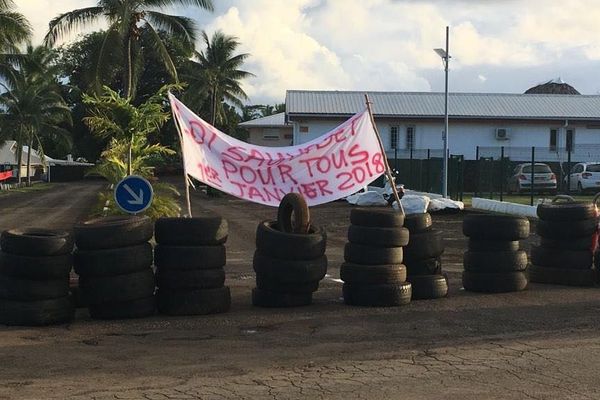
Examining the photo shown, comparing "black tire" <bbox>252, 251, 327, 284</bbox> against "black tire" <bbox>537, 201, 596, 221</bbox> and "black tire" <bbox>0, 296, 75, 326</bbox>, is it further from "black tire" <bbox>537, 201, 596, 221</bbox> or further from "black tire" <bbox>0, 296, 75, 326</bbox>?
"black tire" <bbox>537, 201, 596, 221</bbox>

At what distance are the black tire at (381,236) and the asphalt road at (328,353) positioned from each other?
0.82 m

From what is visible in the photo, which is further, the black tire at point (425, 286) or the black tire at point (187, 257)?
the black tire at point (425, 286)

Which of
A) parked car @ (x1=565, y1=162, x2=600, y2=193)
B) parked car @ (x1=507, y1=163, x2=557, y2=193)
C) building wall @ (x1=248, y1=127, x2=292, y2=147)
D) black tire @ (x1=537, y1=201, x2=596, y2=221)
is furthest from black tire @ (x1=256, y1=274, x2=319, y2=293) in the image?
building wall @ (x1=248, y1=127, x2=292, y2=147)

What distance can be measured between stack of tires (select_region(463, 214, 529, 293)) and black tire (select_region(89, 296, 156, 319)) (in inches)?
183

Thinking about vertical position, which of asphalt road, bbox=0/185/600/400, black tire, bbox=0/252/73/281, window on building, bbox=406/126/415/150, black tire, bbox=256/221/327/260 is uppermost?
window on building, bbox=406/126/415/150

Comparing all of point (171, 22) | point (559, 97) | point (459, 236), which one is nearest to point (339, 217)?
point (459, 236)

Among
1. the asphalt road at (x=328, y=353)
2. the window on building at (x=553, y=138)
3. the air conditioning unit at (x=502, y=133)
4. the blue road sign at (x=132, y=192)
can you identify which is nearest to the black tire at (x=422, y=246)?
the asphalt road at (x=328, y=353)

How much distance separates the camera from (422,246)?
10055 millimetres

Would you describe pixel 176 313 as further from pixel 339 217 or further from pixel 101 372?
pixel 339 217

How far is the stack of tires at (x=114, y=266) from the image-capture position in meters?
8.72

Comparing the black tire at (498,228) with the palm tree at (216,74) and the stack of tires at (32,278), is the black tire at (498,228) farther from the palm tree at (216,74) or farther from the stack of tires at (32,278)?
the palm tree at (216,74)

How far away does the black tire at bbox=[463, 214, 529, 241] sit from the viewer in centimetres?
1066

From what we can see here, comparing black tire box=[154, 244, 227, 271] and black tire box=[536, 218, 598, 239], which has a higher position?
black tire box=[536, 218, 598, 239]

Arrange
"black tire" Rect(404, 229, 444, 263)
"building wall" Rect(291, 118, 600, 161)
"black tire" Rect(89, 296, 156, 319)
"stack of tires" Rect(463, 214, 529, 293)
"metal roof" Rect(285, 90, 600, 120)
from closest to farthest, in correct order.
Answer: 1. "black tire" Rect(89, 296, 156, 319)
2. "black tire" Rect(404, 229, 444, 263)
3. "stack of tires" Rect(463, 214, 529, 293)
4. "metal roof" Rect(285, 90, 600, 120)
5. "building wall" Rect(291, 118, 600, 161)
